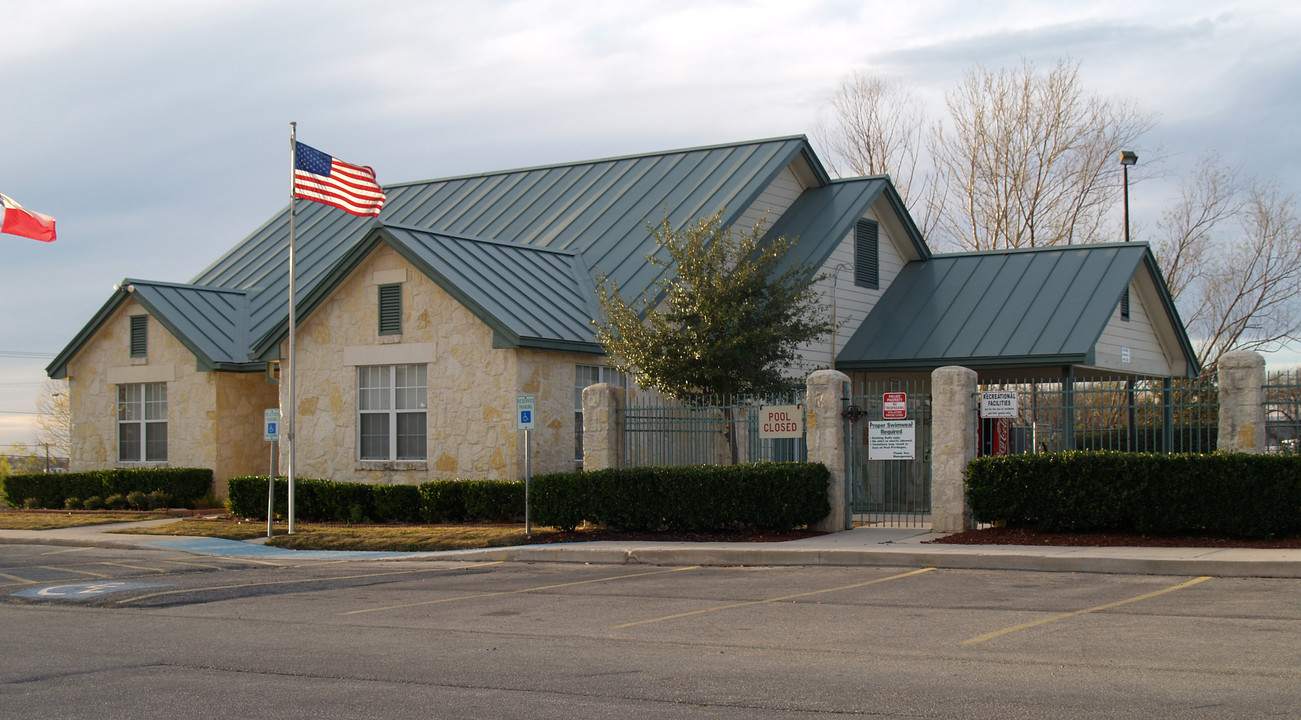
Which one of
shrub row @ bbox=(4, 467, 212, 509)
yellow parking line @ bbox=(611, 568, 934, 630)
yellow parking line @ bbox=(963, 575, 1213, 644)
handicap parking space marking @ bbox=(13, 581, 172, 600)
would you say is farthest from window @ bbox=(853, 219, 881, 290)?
handicap parking space marking @ bbox=(13, 581, 172, 600)

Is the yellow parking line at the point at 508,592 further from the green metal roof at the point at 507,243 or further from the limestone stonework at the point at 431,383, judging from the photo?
the green metal roof at the point at 507,243

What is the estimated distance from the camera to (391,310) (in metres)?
22.5

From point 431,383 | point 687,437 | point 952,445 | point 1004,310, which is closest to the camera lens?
point 952,445

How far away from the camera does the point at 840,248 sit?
86.2 feet

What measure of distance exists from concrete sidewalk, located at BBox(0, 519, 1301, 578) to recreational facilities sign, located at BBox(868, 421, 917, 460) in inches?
45.5

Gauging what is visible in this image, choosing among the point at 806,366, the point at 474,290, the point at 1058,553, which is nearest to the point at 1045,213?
the point at 806,366

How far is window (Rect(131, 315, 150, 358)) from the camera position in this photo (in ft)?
89.2

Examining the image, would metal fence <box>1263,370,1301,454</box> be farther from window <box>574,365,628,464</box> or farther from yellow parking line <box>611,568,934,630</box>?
window <box>574,365,628,464</box>

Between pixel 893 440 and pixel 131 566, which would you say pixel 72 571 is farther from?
pixel 893 440

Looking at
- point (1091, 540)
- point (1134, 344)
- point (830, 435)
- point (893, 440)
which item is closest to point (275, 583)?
point (830, 435)

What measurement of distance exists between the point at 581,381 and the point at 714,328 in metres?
3.65

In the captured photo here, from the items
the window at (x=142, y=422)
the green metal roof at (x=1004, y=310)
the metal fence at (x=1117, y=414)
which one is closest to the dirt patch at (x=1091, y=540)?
the metal fence at (x=1117, y=414)

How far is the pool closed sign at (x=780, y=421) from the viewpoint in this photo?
18.2 metres

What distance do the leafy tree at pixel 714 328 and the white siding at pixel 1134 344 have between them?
24.6 ft
